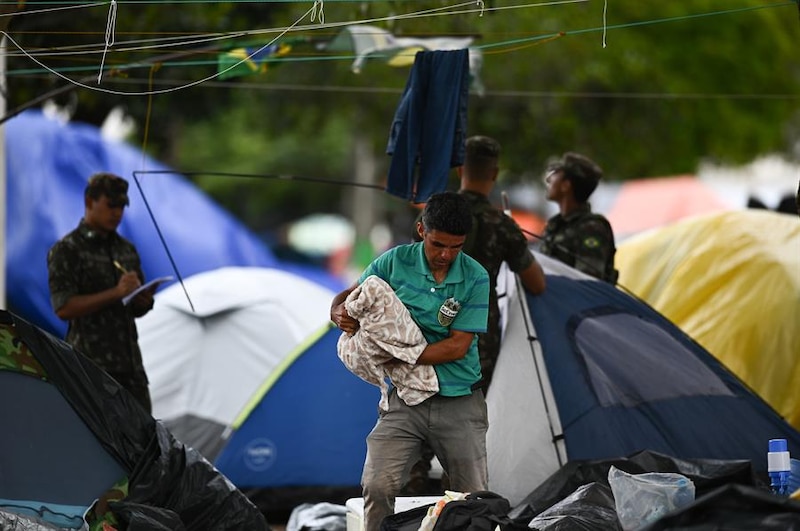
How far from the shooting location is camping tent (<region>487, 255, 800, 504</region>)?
24.2ft

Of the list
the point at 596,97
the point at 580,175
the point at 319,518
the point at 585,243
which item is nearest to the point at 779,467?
the point at 585,243

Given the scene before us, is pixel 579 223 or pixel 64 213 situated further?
pixel 64 213

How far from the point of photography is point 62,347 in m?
6.51

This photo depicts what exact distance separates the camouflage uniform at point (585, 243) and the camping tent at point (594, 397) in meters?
0.29

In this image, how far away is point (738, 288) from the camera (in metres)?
9.30

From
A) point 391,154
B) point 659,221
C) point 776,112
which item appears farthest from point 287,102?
point 391,154

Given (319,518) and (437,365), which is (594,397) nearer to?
(319,518)

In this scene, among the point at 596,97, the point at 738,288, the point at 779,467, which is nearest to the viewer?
the point at 779,467

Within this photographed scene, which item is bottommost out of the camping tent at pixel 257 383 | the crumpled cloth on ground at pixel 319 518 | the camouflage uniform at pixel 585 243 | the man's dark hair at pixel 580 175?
the crumpled cloth on ground at pixel 319 518

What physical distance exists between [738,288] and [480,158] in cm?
317

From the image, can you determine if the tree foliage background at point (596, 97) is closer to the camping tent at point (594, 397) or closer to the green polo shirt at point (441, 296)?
the camping tent at point (594, 397)

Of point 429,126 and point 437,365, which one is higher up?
point 429,126

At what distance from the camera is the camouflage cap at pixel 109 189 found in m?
7.25

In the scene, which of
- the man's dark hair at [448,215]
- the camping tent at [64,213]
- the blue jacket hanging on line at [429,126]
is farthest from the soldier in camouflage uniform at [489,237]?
the camping tent at [64,213]
